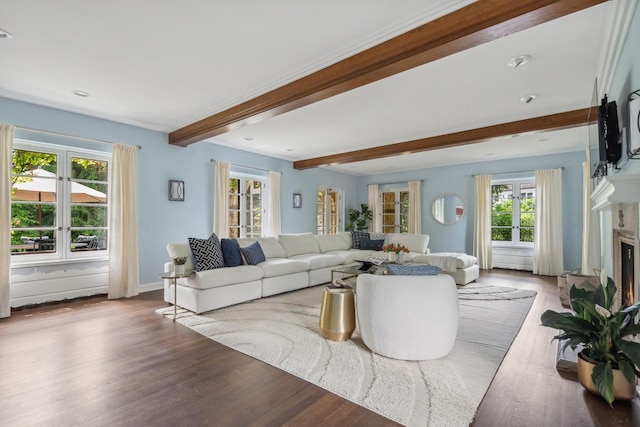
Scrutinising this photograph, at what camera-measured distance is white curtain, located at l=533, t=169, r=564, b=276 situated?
6.61 meters

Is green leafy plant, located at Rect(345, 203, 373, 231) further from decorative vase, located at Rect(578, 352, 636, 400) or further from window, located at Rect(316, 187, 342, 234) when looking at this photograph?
decorative vase, located at Rect(578, 352, 636, 400)

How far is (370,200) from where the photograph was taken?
9617mm

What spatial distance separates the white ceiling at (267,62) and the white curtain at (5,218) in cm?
58

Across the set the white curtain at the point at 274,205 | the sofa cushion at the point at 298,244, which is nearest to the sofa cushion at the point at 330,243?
the sofa cushion at the point at 298,244

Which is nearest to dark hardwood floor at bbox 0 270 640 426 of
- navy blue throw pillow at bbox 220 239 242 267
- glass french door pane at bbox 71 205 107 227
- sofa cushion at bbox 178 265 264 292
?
sofa cushion at bbox 178 265 264 292

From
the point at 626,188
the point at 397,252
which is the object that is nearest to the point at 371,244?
the point at 397,252

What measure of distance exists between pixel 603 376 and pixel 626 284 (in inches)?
42.7

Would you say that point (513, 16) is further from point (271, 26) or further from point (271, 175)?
point (271, 175)

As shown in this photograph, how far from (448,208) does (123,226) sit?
7.11 meters

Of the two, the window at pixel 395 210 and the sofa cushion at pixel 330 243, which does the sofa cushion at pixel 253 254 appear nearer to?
the sofa cushion at pixel 330 243

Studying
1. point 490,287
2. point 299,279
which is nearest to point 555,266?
point 490,287

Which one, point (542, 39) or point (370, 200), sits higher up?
point (542, 39)

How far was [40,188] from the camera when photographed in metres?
4.28

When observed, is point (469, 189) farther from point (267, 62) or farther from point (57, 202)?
point (57, 202)
